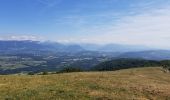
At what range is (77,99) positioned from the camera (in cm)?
2839

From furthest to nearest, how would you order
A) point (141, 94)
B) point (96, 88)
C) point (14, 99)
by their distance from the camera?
point (96, 88) < point (141, 94) < point (14, 99)

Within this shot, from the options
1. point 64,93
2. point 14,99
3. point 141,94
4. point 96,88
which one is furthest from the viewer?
point 96,88

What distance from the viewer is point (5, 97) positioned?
2816 cm

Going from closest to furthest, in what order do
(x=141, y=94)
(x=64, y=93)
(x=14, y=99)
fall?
(x=14, y=99) → (x=64, y=93) → (x=141, y=94)

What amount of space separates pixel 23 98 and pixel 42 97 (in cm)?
174

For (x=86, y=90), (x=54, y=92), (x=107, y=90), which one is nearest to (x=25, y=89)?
(x=54, y=92)

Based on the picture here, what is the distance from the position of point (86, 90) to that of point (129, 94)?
4620 mm

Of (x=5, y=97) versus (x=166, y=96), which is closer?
(x=5, y=97)

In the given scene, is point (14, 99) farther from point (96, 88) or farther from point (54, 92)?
point (96, 88)

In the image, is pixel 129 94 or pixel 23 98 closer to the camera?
pixel 23 98

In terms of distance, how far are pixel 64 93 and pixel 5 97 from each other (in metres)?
5.99

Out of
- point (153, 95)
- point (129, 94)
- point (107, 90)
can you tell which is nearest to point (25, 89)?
point (107, 90)

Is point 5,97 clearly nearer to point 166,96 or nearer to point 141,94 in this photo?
point 141,94

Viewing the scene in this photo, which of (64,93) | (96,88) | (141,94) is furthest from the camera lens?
(96,88)
